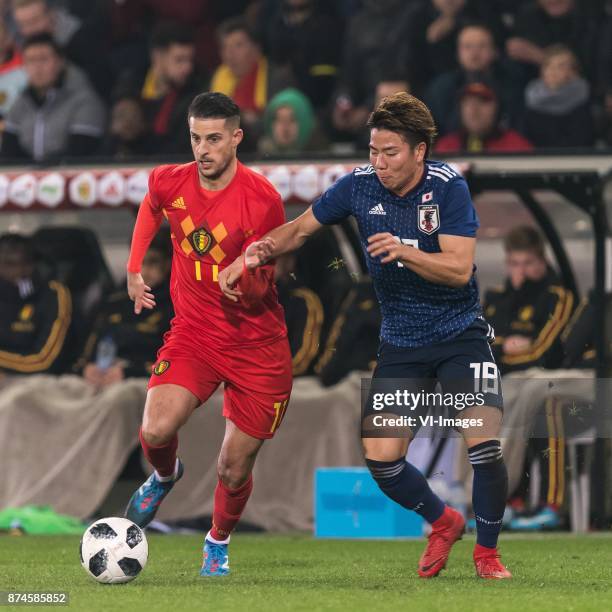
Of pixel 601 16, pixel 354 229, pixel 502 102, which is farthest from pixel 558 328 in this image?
pixel 601 16

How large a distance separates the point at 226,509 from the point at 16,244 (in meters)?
5.29

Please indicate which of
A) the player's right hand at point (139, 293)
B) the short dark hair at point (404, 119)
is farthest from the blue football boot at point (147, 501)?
the short dark hair at point (404, 119)

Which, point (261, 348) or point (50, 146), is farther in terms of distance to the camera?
point (50, 146)

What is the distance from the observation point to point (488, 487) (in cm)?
A: 714

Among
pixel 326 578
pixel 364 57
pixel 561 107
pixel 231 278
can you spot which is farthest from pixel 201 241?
pixel 364 57

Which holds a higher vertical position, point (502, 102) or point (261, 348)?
point (502, 102)

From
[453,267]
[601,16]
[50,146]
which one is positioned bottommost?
[453,267]

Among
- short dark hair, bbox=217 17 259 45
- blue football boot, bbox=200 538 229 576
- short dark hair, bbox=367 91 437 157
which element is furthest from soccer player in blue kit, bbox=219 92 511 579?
short dark hair, bbox=217 17 259 45

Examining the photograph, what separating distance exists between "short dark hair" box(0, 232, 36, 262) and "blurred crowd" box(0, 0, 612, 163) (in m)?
0.63

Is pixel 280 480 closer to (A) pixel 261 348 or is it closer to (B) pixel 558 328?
(B) pixel 558 328

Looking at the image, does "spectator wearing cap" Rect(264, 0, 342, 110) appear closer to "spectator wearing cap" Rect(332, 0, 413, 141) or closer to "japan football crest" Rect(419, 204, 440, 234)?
"spectator wearing cap" Rect(332, 0, 413, 141)

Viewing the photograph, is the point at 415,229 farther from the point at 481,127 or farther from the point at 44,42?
the point at 44,42

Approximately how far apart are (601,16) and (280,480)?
15.9 ft

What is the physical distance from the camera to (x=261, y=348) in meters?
7.73
